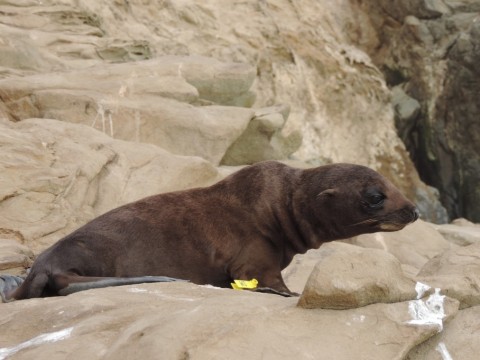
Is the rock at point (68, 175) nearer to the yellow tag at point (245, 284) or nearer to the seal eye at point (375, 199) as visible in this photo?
the yellow tag at point (245, 284)

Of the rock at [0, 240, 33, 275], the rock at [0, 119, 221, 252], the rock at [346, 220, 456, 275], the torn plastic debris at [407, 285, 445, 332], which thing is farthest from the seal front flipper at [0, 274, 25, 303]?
the rock at [346, 220, 456, 275]

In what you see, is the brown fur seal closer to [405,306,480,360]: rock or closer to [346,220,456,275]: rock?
[405,306,480,360]: rock

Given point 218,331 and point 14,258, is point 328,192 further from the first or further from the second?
point 218,331

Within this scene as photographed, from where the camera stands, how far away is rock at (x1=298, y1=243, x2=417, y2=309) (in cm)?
360

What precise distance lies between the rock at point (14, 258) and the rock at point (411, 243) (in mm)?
4110

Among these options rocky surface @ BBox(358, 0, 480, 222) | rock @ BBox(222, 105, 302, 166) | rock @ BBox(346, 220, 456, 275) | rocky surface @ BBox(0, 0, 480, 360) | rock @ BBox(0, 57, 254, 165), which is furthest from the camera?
rocky surface @ BBox(358, 0, 480, 222)

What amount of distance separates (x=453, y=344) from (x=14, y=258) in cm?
370

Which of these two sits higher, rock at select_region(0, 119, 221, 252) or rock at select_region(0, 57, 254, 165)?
rock at select_region(0, 119, 221, 252)

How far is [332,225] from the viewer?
6.31 meters

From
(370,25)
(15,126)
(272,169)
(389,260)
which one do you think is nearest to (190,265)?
(272,169)

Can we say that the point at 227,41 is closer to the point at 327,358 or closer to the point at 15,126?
the point at 15,126

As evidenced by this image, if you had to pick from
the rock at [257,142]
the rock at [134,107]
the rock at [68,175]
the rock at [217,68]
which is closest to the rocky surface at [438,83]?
the rock at [217,68]

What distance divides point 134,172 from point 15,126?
1.30 m

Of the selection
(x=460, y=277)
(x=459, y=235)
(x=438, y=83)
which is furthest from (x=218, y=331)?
(x=438, y=83)
